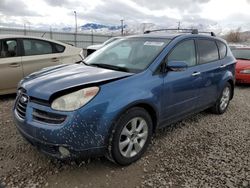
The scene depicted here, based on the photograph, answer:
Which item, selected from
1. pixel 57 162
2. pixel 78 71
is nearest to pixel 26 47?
pixel 78 71

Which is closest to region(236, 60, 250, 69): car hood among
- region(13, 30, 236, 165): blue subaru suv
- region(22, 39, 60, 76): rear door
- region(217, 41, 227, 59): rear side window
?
region(217, 41, 227, 59): rear side window

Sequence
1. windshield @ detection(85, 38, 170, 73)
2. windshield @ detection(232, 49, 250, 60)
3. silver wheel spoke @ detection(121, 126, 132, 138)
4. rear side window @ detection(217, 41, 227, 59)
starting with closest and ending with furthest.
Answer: silver wheel spoke @ detection(121, 126, 132, 138) → windshield @ detection(85, 38, 170, 73) → rear side window @ detection(217, 41, 227, 59) → windshield @ detection(232, 49, 250, 60)

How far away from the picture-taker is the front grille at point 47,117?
2695mm

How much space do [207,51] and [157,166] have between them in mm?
2423

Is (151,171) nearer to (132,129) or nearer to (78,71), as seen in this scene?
(132,129)

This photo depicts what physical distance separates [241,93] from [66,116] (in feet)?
21.2

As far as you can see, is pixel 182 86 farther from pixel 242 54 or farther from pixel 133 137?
pixel 242 54

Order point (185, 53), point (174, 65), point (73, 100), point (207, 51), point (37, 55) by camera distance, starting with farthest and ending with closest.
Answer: point (37, 55), point (207, 51), point (185, 53), point (174, 65), point (73, 100)

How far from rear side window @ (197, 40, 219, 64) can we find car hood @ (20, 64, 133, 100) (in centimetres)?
180

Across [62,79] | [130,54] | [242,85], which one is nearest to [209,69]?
[130,54]

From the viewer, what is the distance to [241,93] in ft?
25.4

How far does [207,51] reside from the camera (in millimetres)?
4703

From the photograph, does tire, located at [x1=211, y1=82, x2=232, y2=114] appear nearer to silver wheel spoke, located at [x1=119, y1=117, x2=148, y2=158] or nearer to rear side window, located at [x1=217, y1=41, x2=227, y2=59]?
rear side window, located at [x1=217, y1=41, x2=227, y2=59]

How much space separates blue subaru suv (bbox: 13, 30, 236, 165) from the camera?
2729 millimetres
